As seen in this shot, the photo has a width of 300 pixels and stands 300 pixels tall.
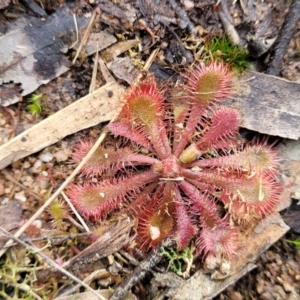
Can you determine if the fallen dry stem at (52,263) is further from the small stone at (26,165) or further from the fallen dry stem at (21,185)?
the small stone at (26,165)

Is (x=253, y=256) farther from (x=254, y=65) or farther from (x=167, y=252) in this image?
(x=254, y=65)

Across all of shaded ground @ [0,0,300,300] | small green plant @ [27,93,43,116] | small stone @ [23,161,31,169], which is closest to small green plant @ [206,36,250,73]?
shaded ground @ [0,0,300,300]

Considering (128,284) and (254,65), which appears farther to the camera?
(254,65)

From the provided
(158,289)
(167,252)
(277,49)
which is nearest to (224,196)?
(167,252)

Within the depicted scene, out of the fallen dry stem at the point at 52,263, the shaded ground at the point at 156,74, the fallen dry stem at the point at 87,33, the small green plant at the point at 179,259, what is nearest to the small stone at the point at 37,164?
the shaded ground at the point at 156,74

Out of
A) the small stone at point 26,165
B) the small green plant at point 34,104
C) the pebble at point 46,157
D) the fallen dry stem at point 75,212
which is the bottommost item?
the fallen dry stem at point 75,212

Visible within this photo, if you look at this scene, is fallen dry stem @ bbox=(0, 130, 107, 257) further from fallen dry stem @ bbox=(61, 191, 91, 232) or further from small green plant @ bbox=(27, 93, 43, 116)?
small green plant @ bbox=(27, 93, 43, 116)

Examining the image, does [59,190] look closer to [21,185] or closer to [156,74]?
[21,185]
